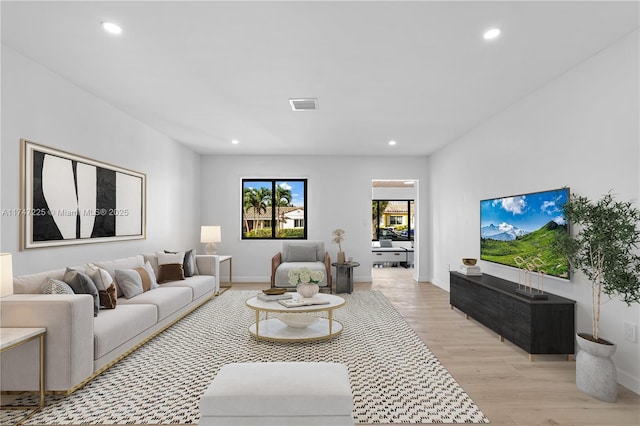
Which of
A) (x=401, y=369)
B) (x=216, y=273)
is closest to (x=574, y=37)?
(x=401, y=369)

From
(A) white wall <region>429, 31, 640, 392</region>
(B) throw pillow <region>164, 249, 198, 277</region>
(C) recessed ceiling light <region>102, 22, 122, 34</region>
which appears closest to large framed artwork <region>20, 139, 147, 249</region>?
(B) throw pillow <region>164, 249, 198, 277</region>

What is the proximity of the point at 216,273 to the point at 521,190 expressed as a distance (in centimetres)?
459

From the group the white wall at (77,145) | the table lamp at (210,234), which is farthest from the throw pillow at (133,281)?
the table lamp at (210,234)

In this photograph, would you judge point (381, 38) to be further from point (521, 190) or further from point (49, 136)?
point (49, 136)

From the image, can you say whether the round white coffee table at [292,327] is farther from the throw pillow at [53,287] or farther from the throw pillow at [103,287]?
the throw pillow at [53,287]

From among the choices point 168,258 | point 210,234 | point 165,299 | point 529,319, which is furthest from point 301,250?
point 529,319

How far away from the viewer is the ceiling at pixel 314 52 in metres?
2.45

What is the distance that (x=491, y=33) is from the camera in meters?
2.71

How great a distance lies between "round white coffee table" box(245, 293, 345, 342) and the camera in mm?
3711

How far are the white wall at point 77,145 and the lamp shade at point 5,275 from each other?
0.67 metres

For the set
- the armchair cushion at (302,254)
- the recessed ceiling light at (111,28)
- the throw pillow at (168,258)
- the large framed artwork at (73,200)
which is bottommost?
the armchair cushion at (302,254)

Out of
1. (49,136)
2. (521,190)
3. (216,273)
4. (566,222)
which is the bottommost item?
(216,273)

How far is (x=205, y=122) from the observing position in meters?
5.17

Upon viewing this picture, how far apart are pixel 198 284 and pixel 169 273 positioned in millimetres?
437
